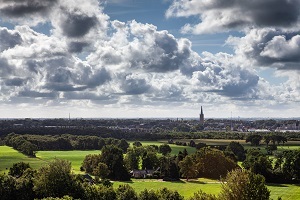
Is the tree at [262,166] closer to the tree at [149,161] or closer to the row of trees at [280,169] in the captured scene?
the row of trees at [280,169]

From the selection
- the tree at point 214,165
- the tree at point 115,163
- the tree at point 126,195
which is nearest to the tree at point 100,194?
the tree at point 126,195

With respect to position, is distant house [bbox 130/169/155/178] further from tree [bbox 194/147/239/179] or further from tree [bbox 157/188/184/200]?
tree [bbox 157/188/184/200]

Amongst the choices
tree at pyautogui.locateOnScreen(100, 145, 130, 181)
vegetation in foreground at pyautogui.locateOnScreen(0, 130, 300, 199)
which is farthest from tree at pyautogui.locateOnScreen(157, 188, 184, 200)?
tree at pyautogui.locateOnScreen(100, 145, 130, 181)

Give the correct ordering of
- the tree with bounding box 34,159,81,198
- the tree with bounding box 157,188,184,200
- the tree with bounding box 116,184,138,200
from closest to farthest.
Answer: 1. the tree with bounding box 157,188,184,200
2. the tree with bounding box 34,159,81,198
3. the tree with bounding box 116,184,138,200

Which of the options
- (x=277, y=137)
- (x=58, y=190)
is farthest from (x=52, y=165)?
(x=277, y=137)

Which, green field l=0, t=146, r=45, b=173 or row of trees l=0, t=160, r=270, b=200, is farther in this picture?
green field l=0, t=146, r=45, b=173

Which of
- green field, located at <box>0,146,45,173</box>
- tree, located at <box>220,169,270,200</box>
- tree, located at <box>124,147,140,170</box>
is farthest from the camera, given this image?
tree, located at <box>124,147,140,170</box>

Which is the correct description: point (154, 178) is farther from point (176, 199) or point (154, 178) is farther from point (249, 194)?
point (249, 194)

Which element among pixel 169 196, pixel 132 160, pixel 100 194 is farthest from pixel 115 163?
pixel 169 196
